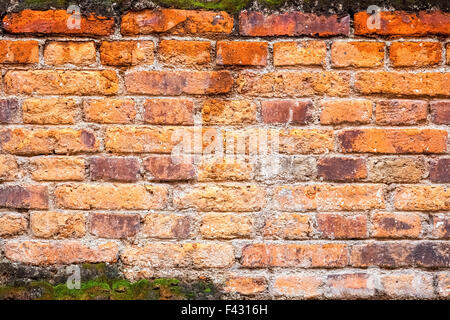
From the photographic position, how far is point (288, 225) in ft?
4.21

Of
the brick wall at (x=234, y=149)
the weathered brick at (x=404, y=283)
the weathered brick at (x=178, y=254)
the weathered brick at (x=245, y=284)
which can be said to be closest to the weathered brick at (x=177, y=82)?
the brick wall at (x=234, y=149)

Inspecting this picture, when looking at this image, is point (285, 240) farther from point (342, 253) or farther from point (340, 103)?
point (340, 103)

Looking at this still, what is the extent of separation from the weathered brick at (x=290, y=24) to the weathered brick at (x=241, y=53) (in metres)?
0.04

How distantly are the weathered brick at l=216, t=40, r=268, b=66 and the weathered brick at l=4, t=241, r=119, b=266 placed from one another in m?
0.72

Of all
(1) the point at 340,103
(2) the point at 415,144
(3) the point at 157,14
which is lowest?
(2) the point at 415,144

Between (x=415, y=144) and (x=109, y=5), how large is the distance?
43.2 inches

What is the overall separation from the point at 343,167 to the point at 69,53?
974mm

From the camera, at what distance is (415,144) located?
1264 mm

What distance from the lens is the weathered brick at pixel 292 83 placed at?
49.8 inches

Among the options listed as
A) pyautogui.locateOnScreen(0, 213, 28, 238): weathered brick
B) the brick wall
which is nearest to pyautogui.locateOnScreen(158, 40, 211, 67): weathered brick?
the brick wall

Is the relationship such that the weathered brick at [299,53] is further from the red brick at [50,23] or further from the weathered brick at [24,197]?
the weathered brick at [24,197]

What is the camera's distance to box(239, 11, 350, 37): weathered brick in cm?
125

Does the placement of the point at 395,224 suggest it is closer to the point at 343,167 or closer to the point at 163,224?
the point at 343,167

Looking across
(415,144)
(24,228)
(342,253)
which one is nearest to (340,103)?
(415,144)
